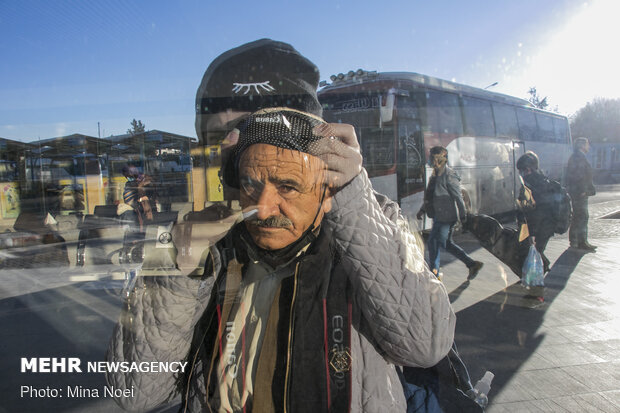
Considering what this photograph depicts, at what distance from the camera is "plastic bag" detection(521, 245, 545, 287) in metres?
3.69

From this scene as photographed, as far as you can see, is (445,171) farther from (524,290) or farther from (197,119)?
(197,119)

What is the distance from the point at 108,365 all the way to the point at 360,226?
2.93 ft

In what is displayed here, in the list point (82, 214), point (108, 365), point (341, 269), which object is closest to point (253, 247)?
point (341, 269)

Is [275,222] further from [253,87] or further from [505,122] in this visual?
[505,122]

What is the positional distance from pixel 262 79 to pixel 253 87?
33 millimetres

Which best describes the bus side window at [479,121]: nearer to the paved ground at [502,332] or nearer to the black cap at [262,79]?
the paved ground at [502,332]

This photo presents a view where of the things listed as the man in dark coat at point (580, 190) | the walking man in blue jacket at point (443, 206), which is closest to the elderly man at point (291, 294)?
the walking man in blue jacket at point (443, 206)

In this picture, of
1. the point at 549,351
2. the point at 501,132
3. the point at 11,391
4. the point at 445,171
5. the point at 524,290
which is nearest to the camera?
the point at 11,391

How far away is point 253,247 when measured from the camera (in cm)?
101

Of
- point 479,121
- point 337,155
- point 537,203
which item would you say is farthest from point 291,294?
point 479,121

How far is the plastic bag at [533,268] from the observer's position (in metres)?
3.69

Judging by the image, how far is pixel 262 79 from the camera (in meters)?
0.95

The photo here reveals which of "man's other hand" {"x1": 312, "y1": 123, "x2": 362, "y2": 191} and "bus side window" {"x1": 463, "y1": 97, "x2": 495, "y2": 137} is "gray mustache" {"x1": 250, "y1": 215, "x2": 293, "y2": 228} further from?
"bus side window" {"x1": 463, "y1": 97, "x2": 495, "y2": 137}

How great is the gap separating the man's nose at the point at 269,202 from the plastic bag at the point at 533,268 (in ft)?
12.1
